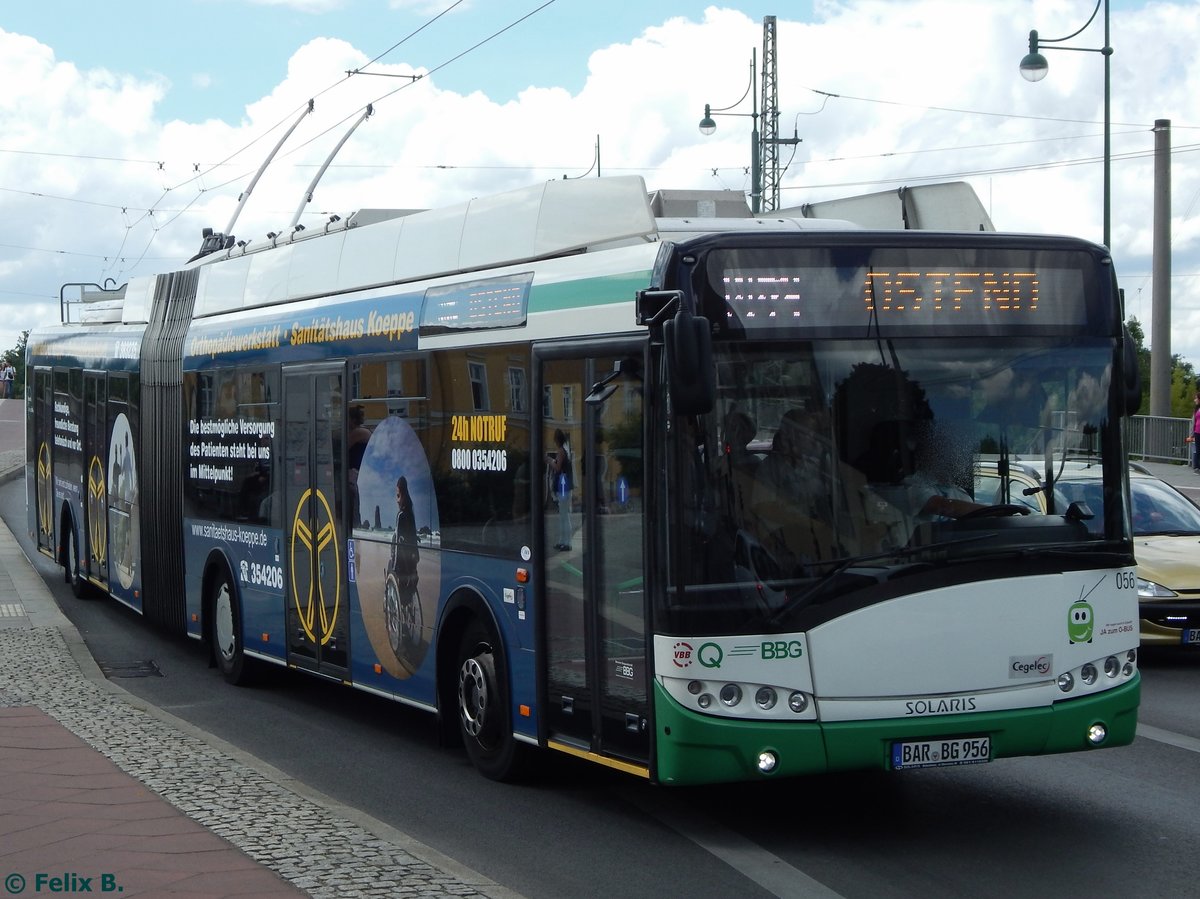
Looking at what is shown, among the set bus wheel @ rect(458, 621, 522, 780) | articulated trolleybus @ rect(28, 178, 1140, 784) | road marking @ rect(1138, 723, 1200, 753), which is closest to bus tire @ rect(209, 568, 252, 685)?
articulated trolleybus @ rect(28, 178, 1140, 784)

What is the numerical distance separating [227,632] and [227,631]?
0.01 metres

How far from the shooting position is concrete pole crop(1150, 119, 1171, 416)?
103ft

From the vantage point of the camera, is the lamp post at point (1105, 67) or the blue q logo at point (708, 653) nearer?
the blue q logo at point (708, 653)

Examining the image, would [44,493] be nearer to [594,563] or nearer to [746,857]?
[594,563]

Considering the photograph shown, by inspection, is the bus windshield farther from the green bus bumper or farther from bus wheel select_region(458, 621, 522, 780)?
bus wheel select_region(458, 621, 522, 780)

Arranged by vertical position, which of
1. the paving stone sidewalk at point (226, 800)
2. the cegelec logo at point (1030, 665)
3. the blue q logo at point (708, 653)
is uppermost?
the blue q logo at point (708, 653)

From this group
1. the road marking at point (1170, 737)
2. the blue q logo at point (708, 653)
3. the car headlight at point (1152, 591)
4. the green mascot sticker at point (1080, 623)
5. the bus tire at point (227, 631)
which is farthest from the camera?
the bus tire at point (227, 631)

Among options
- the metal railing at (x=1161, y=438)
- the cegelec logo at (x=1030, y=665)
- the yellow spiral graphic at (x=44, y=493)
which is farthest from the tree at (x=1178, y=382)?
the cegelec logo at (x=1030, y=665)

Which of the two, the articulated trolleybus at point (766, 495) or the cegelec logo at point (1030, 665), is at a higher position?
the articulated trolleybus at point (766, 495)

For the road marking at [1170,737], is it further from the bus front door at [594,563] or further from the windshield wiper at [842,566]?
the bus front door at [594,563]

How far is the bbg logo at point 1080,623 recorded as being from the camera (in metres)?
7.55

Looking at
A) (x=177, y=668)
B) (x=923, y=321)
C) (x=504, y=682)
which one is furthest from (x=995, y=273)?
(x=177, y=668)

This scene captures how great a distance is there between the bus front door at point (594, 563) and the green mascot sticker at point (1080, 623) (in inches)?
78.2

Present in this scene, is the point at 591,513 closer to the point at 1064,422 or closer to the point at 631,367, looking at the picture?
the point at 631,367
